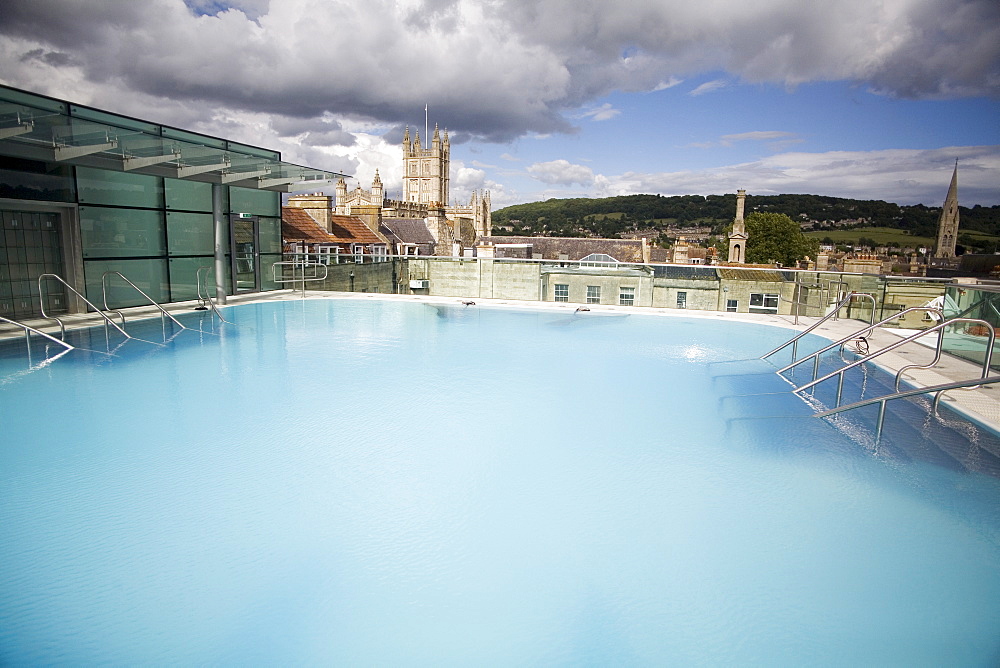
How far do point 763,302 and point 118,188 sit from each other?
41.8ft

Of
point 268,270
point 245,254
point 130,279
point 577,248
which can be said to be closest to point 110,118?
point 130,279

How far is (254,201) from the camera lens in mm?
Answer: 13062

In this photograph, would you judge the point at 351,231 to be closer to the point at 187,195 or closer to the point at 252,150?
the point at 252,150

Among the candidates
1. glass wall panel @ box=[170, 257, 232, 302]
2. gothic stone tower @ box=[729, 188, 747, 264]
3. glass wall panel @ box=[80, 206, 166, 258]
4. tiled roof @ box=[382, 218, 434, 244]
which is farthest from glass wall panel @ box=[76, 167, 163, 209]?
gothic stone tower @ box=[729, 188, 747, 264]

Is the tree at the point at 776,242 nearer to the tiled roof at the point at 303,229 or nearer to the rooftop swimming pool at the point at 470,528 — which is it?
the tiled roof at the point at 303,229

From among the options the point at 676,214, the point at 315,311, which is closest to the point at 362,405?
the point at 315,311

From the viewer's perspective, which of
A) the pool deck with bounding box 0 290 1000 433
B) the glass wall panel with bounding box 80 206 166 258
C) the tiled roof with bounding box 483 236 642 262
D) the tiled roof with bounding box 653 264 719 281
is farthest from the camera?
the tiled roof with bounding box 483 236 642 262

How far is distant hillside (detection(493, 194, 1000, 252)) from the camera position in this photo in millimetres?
75125

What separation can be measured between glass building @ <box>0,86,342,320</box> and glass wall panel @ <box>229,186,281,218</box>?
33 millimetres

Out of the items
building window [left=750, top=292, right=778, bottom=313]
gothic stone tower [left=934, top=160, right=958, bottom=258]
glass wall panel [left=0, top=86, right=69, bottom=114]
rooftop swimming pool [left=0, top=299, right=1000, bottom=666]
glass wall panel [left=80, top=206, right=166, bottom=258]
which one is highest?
gothic stone tower [left=934, top=160, right=958, bottom=258]

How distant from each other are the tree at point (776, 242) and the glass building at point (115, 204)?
60598 mm

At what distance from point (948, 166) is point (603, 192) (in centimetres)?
4676

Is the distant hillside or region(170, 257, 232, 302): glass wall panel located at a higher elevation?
the distant hillside

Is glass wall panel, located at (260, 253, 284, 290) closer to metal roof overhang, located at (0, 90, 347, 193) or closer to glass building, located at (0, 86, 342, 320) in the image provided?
glass building, located at (0, 86, 342, 320)
